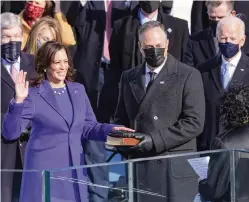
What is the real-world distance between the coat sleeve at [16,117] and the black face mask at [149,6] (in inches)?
99.6

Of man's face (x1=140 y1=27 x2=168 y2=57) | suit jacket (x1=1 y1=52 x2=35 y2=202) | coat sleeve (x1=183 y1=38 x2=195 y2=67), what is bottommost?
suit jacket (x1=1 y1=52 x2=35 y2=202)

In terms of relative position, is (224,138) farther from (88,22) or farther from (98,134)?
(88,22)

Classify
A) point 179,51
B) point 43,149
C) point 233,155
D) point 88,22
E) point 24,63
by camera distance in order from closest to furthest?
point 233,155 < point 43,149 < point 24,63 < point 179,51 < point 88,22

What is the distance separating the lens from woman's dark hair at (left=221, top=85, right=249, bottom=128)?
552 centimetres

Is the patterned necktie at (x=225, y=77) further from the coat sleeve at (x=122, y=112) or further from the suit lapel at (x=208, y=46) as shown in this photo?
the coat sleeve at (x=122, y=112)

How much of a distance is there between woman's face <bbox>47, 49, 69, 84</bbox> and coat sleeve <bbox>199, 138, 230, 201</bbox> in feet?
4.39

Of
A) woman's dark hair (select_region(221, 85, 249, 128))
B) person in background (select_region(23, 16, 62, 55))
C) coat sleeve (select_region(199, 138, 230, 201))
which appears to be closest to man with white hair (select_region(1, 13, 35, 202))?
person in background (select_region(23, 16, 62, 55))

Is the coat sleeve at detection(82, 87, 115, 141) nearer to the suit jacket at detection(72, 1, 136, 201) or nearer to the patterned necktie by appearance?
the patterned necktie

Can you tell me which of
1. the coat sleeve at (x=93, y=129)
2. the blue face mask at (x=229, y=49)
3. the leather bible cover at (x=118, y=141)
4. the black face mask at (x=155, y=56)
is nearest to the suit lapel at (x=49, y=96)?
the coat sleeve at (x=93, y=129)

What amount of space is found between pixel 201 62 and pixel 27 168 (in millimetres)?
2093

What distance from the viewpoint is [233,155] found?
5.25 meters

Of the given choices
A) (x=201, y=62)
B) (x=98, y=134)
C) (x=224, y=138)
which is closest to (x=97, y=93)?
(x=201, y=62)

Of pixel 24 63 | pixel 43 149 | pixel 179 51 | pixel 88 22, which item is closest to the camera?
pixel 43 149

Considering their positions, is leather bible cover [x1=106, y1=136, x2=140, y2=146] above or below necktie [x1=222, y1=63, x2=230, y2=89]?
below
